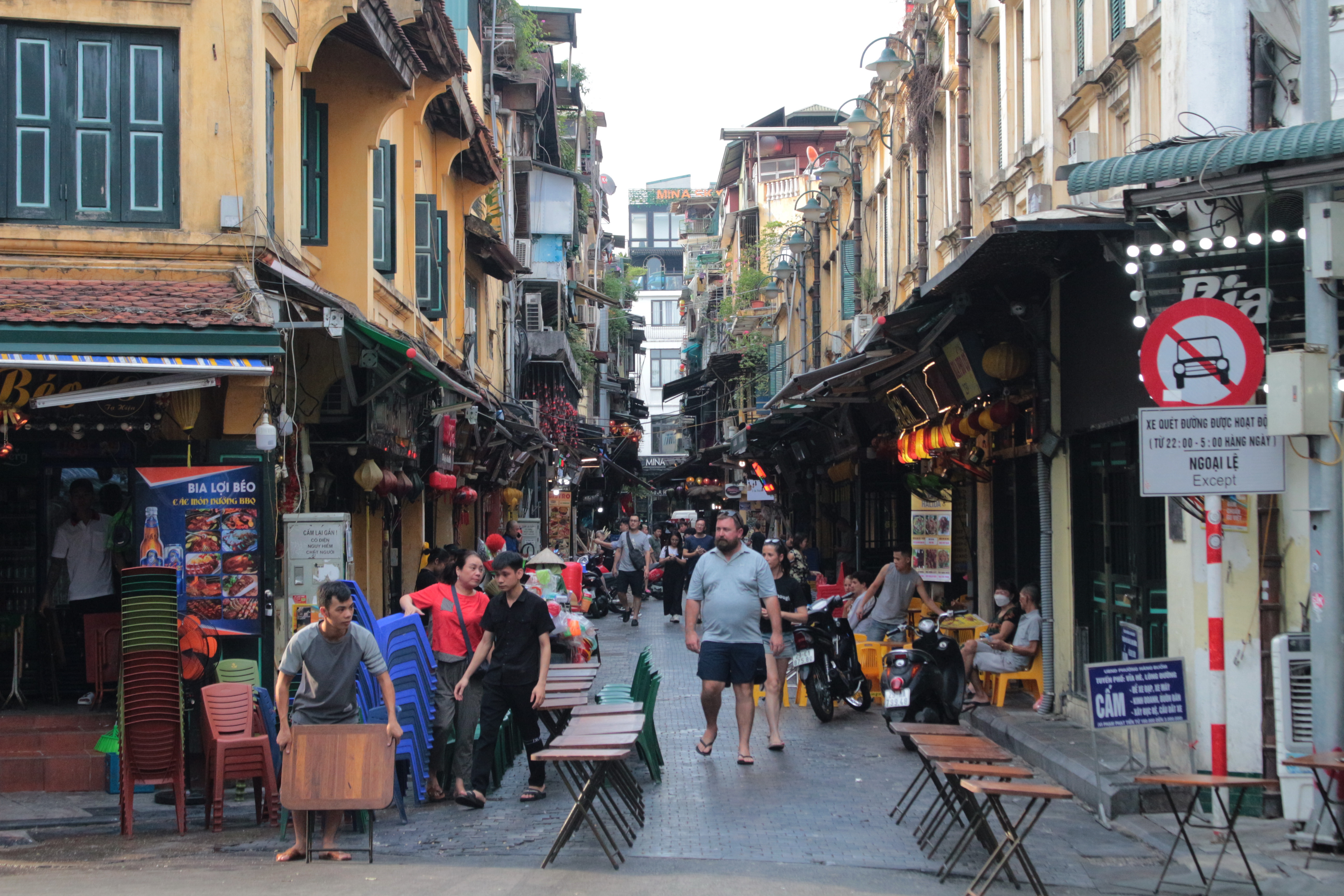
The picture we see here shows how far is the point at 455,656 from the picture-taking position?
1004 centimetres

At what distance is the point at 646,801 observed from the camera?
963cm

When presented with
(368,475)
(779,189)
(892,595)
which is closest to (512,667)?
(368,475)

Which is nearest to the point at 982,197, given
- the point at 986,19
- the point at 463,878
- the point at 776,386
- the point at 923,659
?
the point at 986,19

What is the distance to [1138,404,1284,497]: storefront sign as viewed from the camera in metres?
7.77

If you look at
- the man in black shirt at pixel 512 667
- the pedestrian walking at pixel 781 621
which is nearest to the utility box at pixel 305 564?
the man in black shirt at pixel 512 667

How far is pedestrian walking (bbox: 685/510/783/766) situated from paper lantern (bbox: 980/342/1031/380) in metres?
3.95

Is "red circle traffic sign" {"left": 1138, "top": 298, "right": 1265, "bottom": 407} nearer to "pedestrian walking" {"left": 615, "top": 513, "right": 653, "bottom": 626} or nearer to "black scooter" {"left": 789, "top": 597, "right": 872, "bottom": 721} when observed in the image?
"black scooter" {"left": 789, "top": 597, "right": 872, "bottom": 721}

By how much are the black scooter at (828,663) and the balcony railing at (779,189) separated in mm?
38319

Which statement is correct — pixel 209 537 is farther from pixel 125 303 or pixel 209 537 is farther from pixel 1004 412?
pixel 1004 412

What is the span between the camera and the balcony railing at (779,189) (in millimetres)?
51062

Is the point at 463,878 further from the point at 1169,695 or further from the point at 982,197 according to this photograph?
the point at 982,197

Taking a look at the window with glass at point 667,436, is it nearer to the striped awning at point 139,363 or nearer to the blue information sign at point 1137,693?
the striped awning at point 139,363

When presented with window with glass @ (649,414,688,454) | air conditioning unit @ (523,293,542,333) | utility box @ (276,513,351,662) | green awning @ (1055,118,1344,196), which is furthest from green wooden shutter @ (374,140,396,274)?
window with glass @ (649,414,688,454)

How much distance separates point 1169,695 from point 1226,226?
10.1 ft
